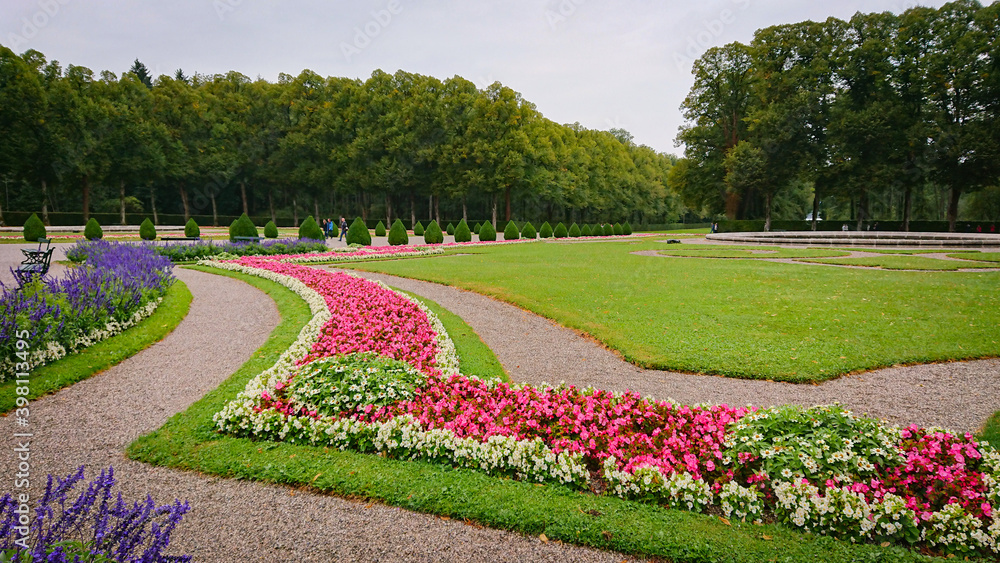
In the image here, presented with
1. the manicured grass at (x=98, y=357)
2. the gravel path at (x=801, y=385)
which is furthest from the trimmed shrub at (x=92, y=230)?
the gravel path at (x=801, y=385)

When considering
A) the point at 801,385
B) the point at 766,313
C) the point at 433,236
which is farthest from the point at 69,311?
the point at 433,236

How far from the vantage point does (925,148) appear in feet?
114

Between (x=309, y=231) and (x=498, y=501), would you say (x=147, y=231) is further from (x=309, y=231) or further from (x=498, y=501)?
(x=498, y=501)

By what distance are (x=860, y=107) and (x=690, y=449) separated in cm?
4858

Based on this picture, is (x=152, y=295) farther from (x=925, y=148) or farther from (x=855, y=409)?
(x=925, y=148)

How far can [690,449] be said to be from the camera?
3.47 meters

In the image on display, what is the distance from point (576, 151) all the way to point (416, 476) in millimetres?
61732

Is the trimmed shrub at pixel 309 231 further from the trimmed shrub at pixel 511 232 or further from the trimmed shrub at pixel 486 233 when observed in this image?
the trimmed shrub at pixel 511 232

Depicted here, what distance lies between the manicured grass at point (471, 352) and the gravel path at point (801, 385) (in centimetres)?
16

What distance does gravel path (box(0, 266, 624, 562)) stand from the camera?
106 inches

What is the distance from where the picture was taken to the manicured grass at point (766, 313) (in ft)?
20.6

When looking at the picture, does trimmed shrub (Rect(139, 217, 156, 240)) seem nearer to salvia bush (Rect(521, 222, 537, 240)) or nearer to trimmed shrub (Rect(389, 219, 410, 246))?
trimmed shrub (Rect(389, 219, 410, 246))

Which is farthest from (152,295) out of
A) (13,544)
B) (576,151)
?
(576,151)

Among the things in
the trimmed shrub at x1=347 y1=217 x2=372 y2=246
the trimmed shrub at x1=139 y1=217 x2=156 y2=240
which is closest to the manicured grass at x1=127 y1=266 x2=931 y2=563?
the trimmed shrub at x1=347 y1=217 x2=372 y2=246
